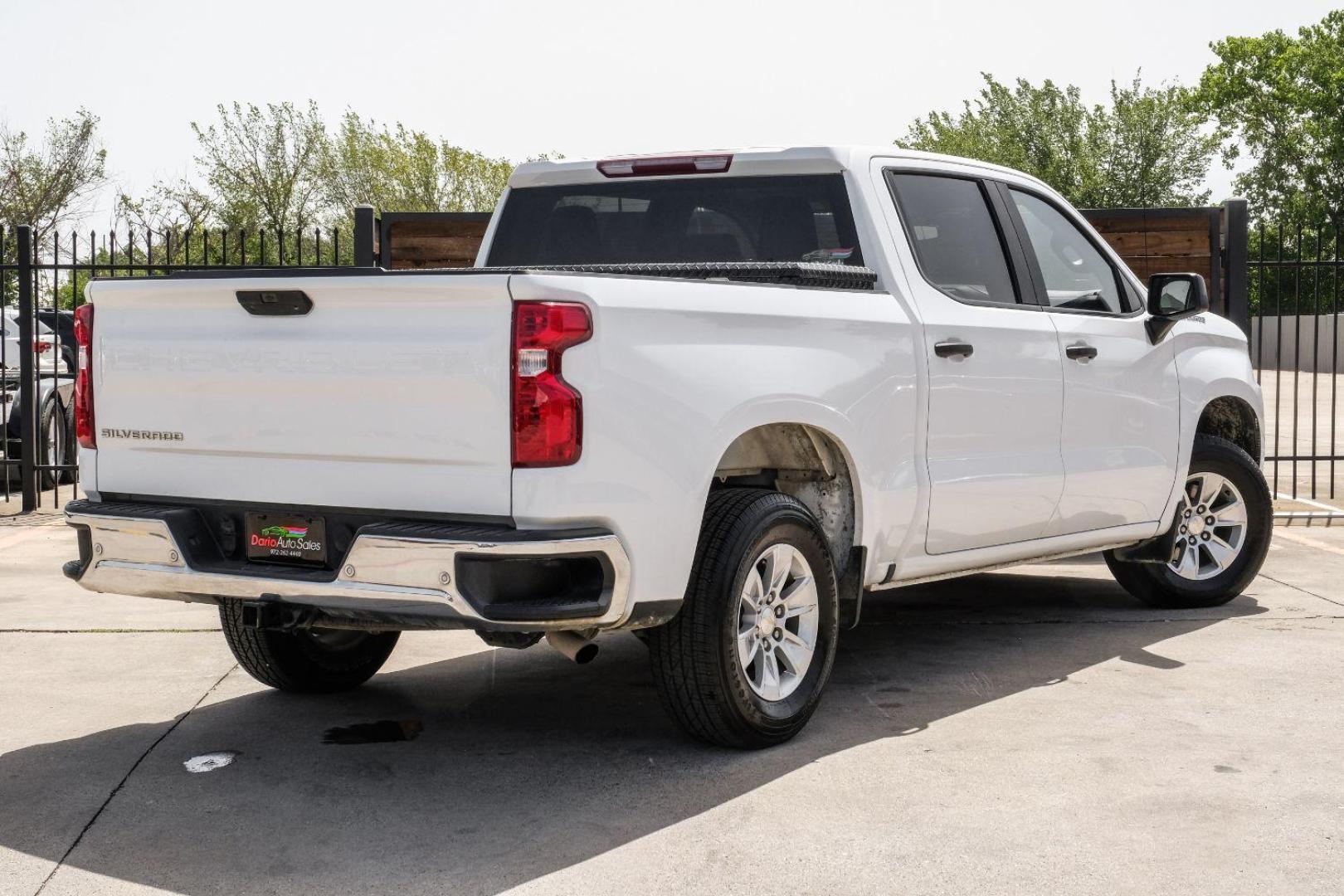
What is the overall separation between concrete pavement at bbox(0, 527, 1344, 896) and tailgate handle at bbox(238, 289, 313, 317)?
1419 millimetres

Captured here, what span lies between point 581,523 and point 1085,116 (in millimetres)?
58225

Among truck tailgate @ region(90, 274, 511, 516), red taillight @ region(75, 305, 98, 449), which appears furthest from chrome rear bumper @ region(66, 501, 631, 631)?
red taillight @ region(75, 305, 98, 449)

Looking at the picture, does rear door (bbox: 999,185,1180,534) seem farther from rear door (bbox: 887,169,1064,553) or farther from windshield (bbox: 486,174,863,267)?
windshield (bbox: 486,174,863,267)

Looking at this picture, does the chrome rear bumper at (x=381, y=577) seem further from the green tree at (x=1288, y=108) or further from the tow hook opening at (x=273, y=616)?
the green tree at (x=1288, y=108)

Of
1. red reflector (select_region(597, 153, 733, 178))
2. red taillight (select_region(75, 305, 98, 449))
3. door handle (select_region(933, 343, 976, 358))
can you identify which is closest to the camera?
red taillight (select_region(75, 305, 98, 449))

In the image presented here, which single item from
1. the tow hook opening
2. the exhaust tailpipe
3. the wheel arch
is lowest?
the exhaust tailpipe

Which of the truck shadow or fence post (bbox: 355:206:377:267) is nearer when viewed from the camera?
the truck shadow

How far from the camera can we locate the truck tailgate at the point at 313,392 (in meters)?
4.42

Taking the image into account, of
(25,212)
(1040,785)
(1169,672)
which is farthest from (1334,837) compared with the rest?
(25,212)

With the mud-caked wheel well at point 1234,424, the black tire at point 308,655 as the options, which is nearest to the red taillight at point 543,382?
the black tire at point 308,655

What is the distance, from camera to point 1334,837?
169 inches

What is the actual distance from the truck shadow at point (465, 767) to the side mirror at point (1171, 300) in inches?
54.1

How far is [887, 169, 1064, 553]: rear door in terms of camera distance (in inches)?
231

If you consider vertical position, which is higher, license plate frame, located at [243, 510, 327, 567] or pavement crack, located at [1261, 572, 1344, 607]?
license plate frame, located at [243, 510, 327, 567]
